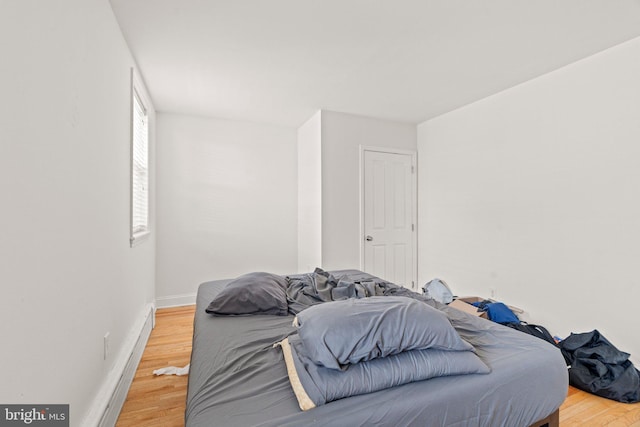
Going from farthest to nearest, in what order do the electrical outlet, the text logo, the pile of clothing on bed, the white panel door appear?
1. the white panel door
2. the electrical outlet
3. the pile of clothing on bed
4. the text logo

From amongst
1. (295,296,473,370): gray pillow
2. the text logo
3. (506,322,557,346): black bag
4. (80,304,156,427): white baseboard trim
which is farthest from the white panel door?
the text logo

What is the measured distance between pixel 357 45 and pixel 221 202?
2796 millimetres

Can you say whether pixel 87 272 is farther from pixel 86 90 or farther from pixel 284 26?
pixel 284 26

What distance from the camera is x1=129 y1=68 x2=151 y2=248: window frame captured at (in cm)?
247

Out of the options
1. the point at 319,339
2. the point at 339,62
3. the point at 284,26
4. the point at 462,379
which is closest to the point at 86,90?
the point at 284,26

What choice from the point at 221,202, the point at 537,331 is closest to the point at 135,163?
the point at 221,202

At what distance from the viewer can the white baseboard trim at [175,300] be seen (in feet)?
12.9

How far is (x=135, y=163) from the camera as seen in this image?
2.96 m

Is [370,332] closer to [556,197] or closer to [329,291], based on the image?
[329,291]

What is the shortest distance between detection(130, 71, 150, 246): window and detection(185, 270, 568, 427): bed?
1774 mm

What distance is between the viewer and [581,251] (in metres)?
2.62

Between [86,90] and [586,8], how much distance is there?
310 cm

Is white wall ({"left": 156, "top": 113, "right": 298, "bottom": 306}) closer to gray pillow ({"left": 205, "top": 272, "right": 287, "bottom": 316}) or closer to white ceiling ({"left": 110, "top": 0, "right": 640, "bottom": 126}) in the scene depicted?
white ceiling ({"left": 110, "top": 0, "right": 640, "bottom": 126})

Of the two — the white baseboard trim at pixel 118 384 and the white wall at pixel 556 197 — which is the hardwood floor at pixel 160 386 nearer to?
the white baseboard trim at pixel 118 384
